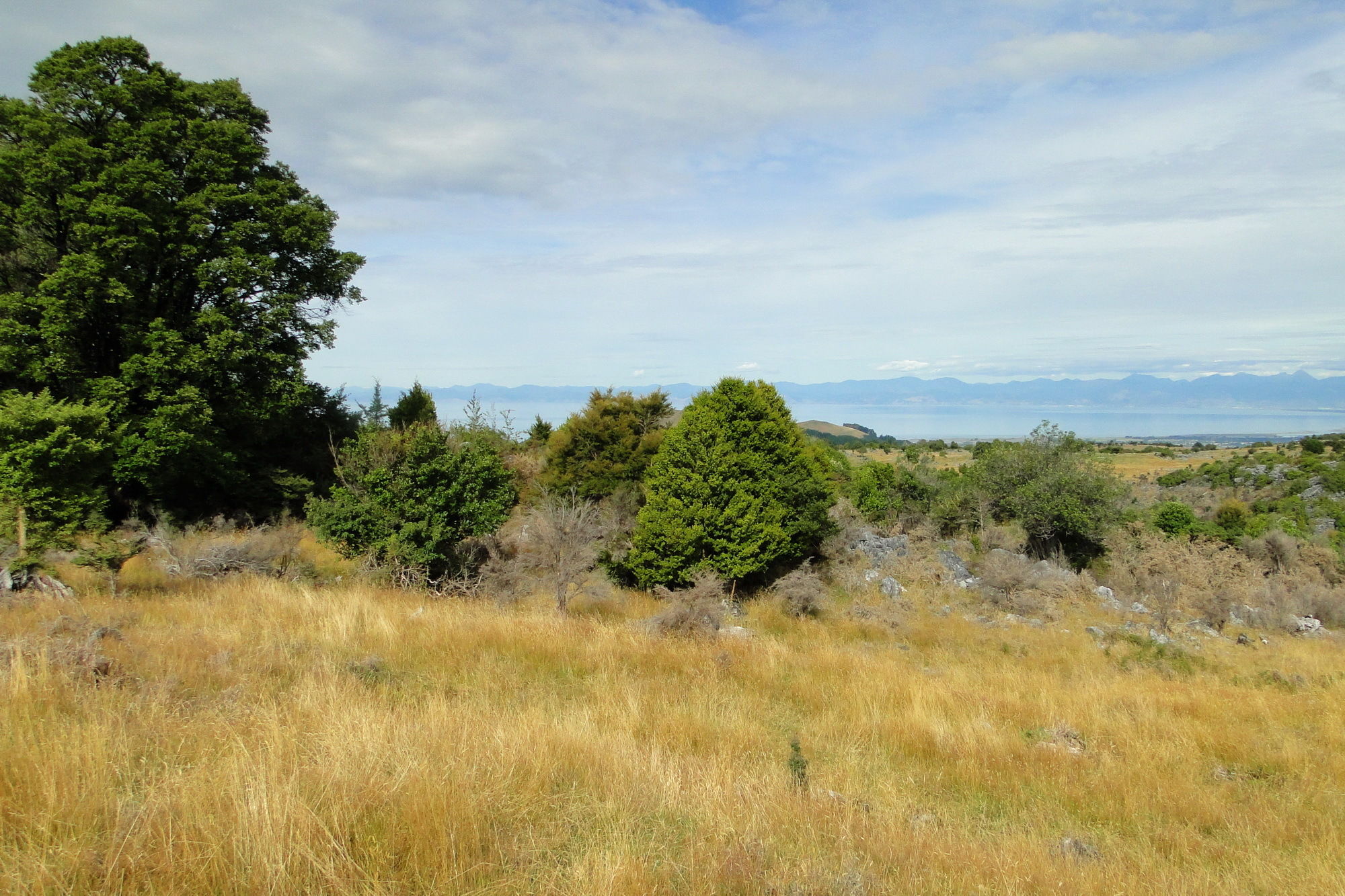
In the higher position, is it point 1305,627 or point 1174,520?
point 1174,520

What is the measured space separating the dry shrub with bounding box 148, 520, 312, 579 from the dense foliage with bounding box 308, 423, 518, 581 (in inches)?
42.5

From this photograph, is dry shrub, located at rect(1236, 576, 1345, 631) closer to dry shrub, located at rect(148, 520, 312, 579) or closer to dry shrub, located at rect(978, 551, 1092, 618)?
dry shrub, located at rect(978, 551, 1092, 618)

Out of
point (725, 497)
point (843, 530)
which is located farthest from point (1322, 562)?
point (725, 497)

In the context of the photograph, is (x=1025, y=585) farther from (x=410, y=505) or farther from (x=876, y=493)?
(x=410, y=505)

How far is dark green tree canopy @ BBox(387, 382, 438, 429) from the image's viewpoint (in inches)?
902

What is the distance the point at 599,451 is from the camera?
1812 cm

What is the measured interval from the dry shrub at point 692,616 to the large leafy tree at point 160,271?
12196mm

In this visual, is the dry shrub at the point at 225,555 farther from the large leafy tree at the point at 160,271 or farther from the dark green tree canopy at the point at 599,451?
the dark green tree canopy at the point at 599,451

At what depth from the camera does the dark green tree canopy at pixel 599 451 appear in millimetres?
17578

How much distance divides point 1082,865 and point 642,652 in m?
4.91

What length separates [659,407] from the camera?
19.4 meters

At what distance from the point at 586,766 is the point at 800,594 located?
10.1 metres

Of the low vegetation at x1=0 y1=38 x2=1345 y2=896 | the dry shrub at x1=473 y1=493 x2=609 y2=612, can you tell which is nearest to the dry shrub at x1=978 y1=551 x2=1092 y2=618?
the low vegetation at x1=0 y1=38 x2=1345 y2=896

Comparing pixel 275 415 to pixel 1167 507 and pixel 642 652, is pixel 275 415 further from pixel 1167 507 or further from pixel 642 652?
pixel 1167 507
